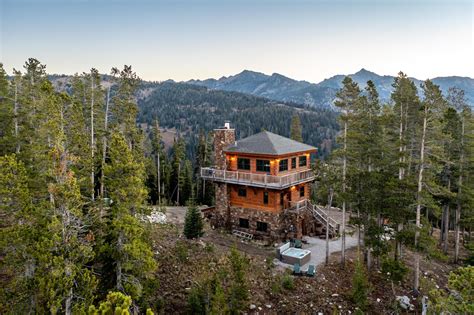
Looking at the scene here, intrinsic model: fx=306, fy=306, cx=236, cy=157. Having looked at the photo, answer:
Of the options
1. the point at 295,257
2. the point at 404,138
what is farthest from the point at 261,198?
the point at 404,138

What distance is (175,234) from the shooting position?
2323cm

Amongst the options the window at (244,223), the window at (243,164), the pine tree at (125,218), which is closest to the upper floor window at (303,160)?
the window at (243,164)

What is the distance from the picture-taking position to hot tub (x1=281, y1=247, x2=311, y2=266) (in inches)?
802

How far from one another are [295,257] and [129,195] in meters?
12.6

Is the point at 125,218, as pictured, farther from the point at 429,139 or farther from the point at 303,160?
the point at 303,160

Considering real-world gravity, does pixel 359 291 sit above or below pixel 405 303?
above

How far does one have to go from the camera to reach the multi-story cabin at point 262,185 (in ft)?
80.7

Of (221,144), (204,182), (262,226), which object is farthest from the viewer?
(204,182)

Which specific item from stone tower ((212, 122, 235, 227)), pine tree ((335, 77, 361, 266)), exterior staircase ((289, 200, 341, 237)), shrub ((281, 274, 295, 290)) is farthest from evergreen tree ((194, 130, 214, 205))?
pine tree ((335, 77, 361, 266))

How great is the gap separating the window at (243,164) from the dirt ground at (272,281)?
6.56 m

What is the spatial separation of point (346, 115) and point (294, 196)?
962cm

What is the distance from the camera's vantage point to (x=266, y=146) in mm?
25312

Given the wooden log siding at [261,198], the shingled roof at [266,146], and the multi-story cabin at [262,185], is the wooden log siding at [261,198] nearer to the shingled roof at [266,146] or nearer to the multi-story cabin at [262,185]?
the multi-story cabin at [262,185]

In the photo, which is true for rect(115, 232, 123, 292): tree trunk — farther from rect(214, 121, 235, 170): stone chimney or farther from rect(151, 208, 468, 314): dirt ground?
rect(214, 121, 235, 170): stone chimney
